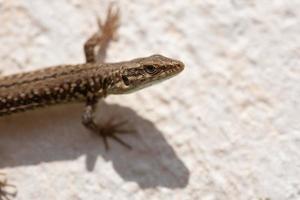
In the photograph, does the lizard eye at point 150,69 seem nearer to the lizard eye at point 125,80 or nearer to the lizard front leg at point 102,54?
the lizard eye at point 125,80

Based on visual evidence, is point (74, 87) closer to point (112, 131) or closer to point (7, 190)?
point (112, 131)

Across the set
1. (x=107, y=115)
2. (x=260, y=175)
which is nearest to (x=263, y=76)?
(x=260, y=175)

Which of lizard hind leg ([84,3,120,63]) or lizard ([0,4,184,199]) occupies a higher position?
Answer: lizard hind leg ([84,3,120,63])

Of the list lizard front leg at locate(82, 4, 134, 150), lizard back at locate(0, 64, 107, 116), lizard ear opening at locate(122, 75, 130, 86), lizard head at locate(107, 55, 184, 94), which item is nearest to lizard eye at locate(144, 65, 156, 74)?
lizard head at locate(107, 55, 184, 94)

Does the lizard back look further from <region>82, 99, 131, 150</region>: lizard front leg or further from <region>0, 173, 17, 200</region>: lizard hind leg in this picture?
<region>0, 173, 17, 200</region>: lizard hind leg

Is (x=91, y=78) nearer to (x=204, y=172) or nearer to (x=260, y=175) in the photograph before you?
(x=204, y=172)

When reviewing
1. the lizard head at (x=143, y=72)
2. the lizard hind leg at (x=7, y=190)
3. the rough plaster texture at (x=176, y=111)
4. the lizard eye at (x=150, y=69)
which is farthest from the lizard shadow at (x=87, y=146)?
the lizard eye at (x=150, y=69)

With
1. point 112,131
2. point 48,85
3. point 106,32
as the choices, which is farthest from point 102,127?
point 106,32
